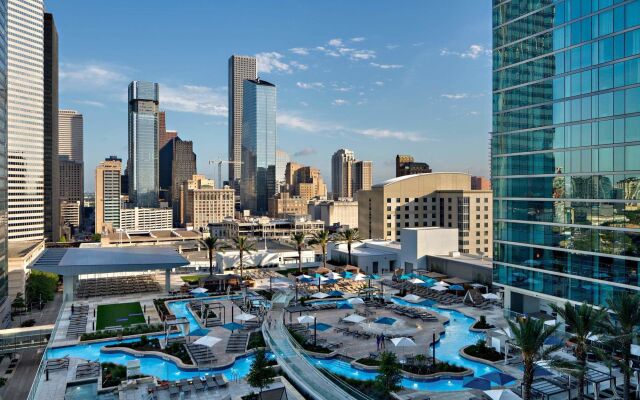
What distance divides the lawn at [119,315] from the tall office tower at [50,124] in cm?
13341

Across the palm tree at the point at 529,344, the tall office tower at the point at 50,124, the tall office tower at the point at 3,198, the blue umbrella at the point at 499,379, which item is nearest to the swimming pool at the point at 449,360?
the blue umbrella at the point at 499,379

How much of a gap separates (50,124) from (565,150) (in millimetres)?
175074

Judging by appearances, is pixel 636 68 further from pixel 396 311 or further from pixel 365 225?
pixel 365 225

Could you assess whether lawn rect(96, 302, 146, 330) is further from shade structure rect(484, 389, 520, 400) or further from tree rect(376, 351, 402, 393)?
shade structure rect(484, 389, 520, 400)

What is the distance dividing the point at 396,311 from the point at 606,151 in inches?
947

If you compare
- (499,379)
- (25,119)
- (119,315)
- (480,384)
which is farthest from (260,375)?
(25,119)

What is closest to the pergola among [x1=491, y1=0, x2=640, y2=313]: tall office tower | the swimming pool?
the swimming pool

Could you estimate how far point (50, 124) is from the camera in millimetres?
169625

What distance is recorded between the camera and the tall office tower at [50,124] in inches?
6550

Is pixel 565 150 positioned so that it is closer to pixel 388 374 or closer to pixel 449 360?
pixel 449 360

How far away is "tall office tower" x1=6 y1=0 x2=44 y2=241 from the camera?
133 meters

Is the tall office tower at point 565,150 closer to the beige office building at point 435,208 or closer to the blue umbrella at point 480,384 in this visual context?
the blue umbrella at point 480,384

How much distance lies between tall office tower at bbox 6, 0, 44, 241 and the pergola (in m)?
85.3

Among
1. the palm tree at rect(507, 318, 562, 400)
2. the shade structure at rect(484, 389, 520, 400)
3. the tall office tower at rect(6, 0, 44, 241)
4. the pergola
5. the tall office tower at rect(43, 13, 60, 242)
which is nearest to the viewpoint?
the palm tree at rect(507, 318, 562, 400)
